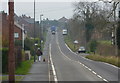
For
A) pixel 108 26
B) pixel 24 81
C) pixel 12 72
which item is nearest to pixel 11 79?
pixel 12 72

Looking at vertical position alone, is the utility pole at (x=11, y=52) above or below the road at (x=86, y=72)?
above

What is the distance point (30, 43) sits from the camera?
68375mm

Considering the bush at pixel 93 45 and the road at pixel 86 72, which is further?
the bush at pixel 93 45

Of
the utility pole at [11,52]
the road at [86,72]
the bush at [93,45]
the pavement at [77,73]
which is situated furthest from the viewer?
the bush at [93,45]

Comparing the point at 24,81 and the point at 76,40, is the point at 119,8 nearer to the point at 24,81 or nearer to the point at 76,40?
the point at 24,81

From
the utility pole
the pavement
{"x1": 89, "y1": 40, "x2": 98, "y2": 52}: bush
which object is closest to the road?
the pavement

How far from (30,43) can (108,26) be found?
18.3m

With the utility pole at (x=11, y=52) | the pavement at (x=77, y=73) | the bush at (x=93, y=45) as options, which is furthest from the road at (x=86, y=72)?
the bush at (x=93, y=45)

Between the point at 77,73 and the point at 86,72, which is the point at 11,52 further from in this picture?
the point at 86,72

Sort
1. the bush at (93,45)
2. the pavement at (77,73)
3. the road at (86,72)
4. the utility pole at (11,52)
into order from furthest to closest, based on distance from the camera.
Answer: the bush at (93,45) → the road at (86,72) → the pavement at (77,73) → the utility pole at (11,52)

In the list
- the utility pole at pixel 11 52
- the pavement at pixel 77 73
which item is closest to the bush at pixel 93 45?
the pavement at pixel 77 73

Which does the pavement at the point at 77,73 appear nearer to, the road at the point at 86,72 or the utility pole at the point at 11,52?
the road at the point at 86,72

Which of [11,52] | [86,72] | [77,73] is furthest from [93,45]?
[11,52]

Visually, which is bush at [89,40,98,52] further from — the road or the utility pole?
the utility pole
